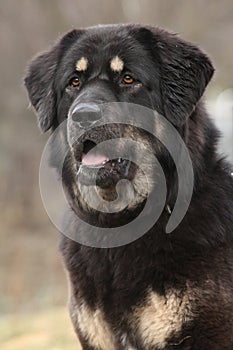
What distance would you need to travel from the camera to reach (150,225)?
4.28 m

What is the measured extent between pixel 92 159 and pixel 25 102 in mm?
9481

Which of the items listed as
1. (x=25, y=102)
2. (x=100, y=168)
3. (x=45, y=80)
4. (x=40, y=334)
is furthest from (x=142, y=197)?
(x=25, y=102)

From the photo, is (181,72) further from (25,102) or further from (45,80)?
(25,102)

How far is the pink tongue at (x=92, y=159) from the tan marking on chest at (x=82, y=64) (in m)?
0.54

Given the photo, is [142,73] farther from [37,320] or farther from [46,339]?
[37,320]

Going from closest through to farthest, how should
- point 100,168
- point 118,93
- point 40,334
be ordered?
point 100,168 → point 118,93 → point 40,334

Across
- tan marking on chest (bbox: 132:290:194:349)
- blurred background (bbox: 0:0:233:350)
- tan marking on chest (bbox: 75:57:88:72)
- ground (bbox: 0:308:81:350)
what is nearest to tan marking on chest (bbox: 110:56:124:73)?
tan marking on chest (bbox: 75:57:88:72)

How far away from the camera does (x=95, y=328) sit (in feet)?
13.9

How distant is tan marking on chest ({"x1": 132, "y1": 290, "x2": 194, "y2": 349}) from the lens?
399 centimetres

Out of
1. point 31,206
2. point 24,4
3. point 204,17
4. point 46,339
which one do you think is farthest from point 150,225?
point 31,206

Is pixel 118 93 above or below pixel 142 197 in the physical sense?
above

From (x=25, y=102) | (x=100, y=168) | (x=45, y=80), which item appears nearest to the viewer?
(x=100, y=168)

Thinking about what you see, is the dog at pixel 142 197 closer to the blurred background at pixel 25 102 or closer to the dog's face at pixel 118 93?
the dog's face at pixel 118 93

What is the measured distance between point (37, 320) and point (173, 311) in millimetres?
5623
